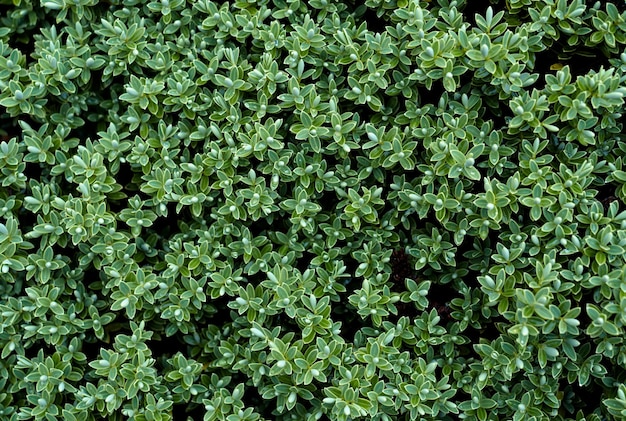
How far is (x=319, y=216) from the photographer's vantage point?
3.41 metres

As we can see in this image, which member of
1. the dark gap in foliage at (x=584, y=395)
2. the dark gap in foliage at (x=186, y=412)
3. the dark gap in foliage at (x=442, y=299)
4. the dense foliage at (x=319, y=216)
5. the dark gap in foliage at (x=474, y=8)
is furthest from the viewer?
the dark gap in foliage at (x=474, y=8)

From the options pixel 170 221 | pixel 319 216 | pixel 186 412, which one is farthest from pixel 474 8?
pixel 186 412

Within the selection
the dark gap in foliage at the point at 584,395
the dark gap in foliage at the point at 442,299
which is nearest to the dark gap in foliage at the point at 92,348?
the dark gap in foliage at the point at 442,299

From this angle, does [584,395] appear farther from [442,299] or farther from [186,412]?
[186,412]

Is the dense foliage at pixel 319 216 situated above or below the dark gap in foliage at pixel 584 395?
above

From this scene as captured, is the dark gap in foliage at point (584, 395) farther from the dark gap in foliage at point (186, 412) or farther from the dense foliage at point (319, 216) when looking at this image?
the dark gap in foliage at point (186, 412)

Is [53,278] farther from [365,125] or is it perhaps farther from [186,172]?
[365,125]

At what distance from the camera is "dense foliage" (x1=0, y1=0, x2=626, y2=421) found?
3.11 m

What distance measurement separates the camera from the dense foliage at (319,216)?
10.2ft

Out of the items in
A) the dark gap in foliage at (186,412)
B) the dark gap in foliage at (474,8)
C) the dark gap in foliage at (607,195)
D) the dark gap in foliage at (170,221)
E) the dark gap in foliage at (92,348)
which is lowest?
the dark gap in foliage at (186,412)

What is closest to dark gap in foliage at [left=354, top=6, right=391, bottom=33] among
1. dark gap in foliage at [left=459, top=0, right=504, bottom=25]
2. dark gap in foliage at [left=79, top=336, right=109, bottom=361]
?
dark gap in foliage at [left=459, top=0, right=504, bottom=25]

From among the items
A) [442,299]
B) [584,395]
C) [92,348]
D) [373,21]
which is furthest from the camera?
[373,21]

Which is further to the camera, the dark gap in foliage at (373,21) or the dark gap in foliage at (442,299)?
the dark gap in foliage at (373,21)

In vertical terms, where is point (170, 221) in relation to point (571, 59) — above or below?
below
